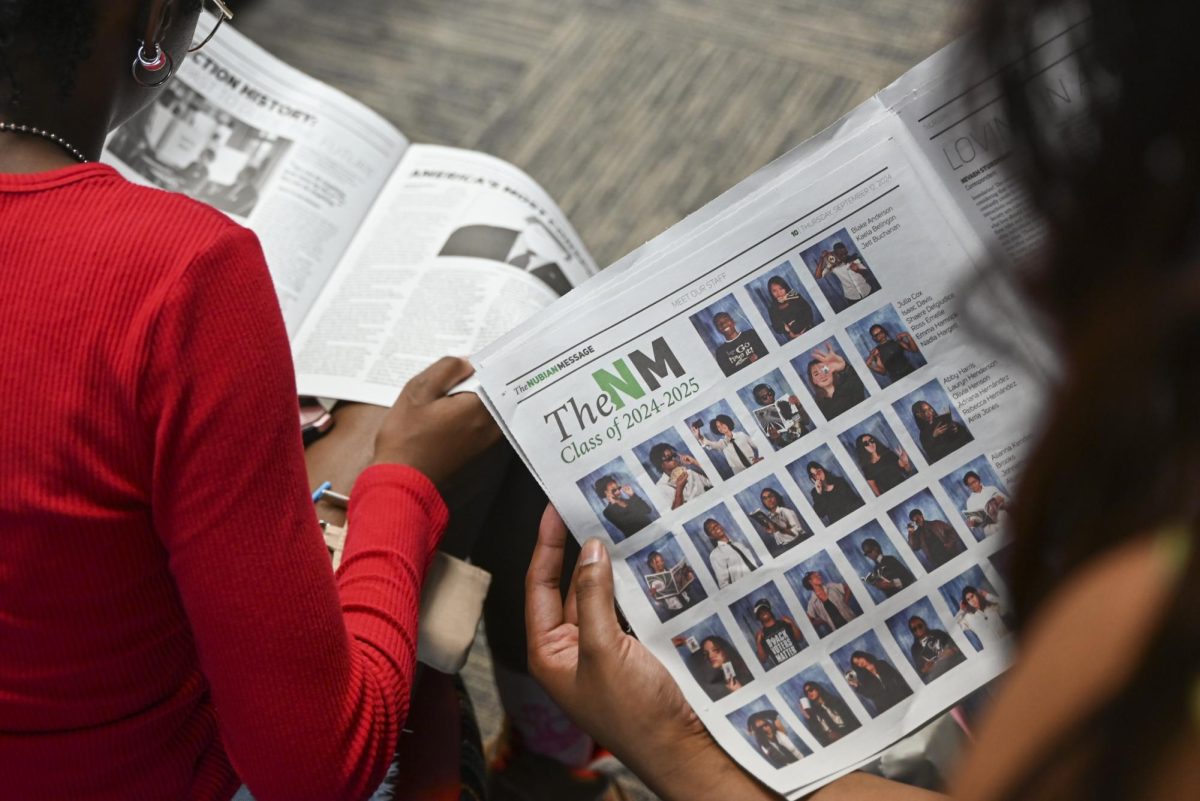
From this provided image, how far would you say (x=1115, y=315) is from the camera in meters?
0.32

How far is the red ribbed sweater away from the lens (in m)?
0.47

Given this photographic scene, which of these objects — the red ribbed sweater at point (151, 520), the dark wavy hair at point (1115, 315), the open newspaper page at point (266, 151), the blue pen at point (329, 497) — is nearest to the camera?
the dark wavy hair at point (1115, 315)

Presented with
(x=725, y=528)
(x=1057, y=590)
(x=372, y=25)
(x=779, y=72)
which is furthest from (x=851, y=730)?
(x=372, y=25)

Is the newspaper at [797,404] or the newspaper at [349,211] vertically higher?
the newspaper at [797,404]

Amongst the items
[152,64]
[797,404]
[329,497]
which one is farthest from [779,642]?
[152,64]

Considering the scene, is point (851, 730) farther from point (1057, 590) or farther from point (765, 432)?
point (1057, 590)

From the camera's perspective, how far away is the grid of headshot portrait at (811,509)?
652 mm

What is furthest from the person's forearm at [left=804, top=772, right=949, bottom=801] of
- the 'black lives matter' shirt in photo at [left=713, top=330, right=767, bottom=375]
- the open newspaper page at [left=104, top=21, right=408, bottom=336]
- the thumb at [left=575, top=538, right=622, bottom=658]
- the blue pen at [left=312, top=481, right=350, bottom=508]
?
the open newspaper page at [left=104, top=21, right=408, bottom=336]

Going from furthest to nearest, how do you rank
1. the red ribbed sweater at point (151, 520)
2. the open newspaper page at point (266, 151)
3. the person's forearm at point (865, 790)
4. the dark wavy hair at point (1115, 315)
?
the open newspaper page at point (266, 151)
the person's forearm at point (865, 790)
the red ribbed sweater at point (151, 520)
the dark wavy hair at point (1115, 315)

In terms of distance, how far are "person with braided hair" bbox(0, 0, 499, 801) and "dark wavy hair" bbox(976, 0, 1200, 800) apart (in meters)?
0.33

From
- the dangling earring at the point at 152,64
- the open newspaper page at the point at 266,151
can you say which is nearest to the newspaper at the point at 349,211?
the open newspaper page at the point at 266,151

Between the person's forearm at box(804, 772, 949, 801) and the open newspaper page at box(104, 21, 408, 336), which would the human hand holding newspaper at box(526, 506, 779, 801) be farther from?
the open newspaper page at box(104, 21, 408, 336)

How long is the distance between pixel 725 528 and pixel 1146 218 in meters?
0.37

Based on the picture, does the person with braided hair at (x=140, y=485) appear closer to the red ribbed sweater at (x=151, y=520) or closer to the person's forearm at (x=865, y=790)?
the red ribbed sweater at (x=151, y=520)
